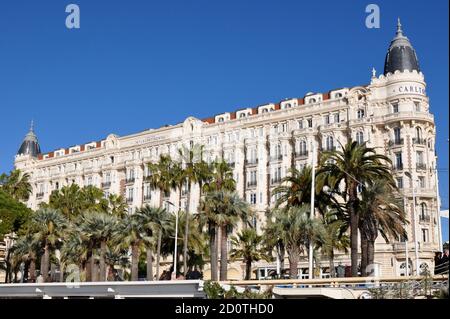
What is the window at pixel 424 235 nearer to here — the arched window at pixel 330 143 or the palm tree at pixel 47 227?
the arched window at pixel 330 143

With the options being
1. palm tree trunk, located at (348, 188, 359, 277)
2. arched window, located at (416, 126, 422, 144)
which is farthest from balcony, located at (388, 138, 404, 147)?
palm tree trunk, located at (348, 188, 359, 277)

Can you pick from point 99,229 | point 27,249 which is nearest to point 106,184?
point 27,249

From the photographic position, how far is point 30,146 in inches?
4158

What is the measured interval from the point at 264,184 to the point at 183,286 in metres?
47.6

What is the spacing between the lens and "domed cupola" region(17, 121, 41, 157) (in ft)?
345

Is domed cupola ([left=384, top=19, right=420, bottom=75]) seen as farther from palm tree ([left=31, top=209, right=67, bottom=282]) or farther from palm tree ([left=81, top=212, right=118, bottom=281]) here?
palm tree ([left=31, top=209, right=67, bottom=282])

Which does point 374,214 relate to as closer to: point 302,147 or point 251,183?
point 302,147

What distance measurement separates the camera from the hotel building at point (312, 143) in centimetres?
6134

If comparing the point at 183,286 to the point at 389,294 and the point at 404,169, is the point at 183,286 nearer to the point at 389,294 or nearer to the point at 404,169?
the point at 389,294

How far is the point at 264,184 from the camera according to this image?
72.4 m

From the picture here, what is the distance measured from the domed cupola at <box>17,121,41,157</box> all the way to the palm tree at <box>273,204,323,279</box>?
75204 millimetres

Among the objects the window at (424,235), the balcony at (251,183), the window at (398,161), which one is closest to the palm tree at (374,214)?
the window at (424,235)

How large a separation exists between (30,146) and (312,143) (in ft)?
192
